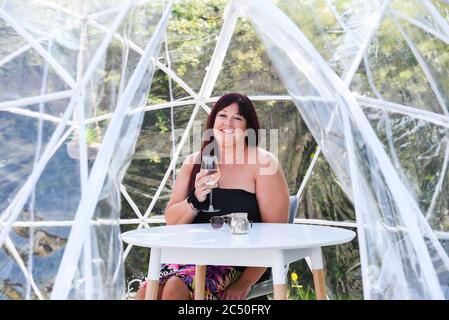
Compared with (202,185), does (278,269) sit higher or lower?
lower

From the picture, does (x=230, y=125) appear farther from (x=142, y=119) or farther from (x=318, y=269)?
(x=318, y=269)

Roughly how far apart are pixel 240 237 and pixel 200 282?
633 mm

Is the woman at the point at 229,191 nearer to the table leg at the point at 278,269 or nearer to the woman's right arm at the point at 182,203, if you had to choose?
the woman's right arm at the point at 182,203

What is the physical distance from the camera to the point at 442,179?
5.15 m

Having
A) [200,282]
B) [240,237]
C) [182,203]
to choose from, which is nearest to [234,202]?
[182,203]

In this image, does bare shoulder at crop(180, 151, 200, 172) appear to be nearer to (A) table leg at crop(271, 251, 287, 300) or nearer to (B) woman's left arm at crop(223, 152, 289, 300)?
(B) woman's left arm at crop(223, 152, 289, 300)

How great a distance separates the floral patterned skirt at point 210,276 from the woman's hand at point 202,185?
1.82 feet

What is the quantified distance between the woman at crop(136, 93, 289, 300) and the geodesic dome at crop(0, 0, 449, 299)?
0.56 m

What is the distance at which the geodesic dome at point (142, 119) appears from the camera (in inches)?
171

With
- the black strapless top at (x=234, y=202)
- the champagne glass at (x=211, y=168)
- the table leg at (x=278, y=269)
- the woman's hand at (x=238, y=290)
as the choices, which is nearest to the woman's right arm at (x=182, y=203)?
the black strapless top at (x=234, y=202)

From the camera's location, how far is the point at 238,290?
539 centimetres

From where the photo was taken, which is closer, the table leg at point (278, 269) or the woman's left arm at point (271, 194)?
the table leg at point (278, 269)
